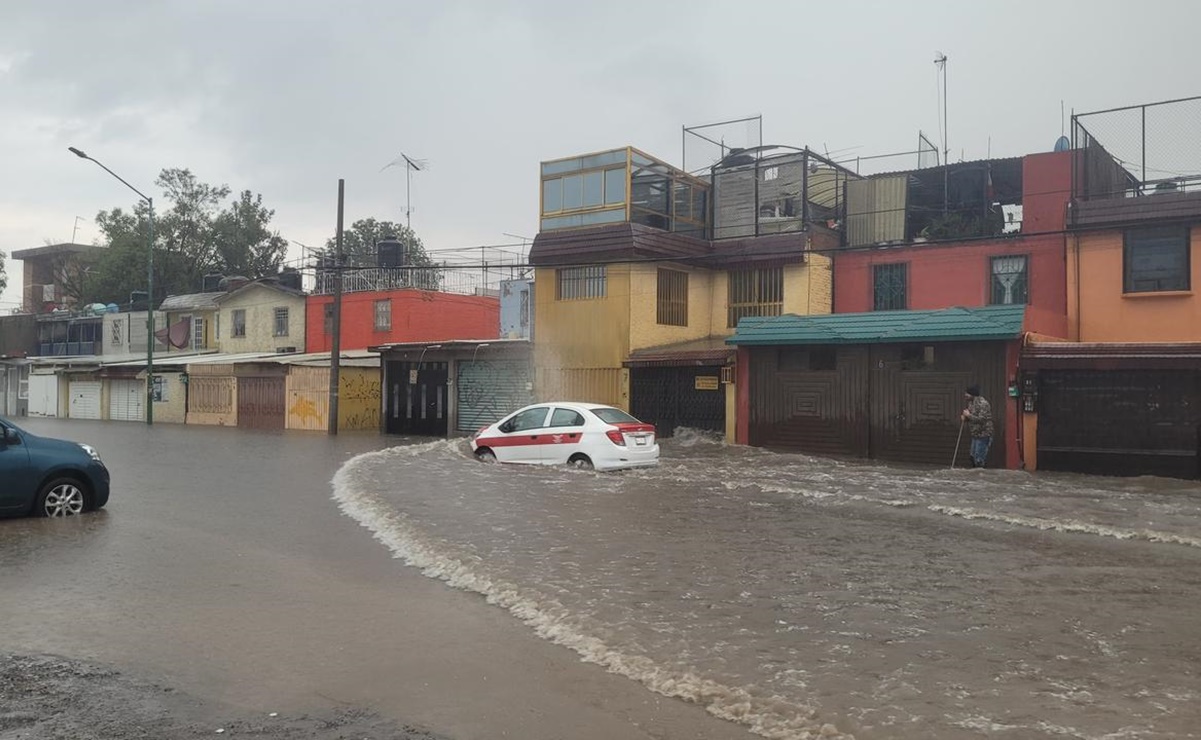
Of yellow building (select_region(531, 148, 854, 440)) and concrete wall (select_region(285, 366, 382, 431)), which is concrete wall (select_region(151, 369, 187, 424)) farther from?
yellow building (select_region(531, 148, 854, 440))

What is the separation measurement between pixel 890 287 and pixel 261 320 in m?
29.2

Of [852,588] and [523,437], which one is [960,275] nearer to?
[523,437]

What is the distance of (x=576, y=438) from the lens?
16.8 m

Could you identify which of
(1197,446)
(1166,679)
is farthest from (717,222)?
(1166,679)

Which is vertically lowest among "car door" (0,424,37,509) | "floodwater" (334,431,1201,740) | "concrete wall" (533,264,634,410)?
"floodwater" (334,431,1201,740)

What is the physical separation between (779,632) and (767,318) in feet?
53.5

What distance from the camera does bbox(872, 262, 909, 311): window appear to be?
80.7 ft

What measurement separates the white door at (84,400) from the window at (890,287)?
37.6 metres

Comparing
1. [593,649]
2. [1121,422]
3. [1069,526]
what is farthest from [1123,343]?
[593,649]

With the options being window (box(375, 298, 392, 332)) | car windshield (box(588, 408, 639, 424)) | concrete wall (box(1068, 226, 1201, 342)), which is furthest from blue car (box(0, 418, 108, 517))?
window (box(375, 298, 392, 332))

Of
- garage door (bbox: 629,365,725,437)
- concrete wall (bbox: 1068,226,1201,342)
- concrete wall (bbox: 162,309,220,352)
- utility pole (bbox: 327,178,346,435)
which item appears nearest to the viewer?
concrete wall (bbox: 1068,226,1201,342)

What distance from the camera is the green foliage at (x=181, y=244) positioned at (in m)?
54.1

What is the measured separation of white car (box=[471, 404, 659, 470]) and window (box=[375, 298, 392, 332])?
2122 centimetres

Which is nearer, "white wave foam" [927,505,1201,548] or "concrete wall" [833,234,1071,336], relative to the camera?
"white wave foam" [927,505,1201,548]
